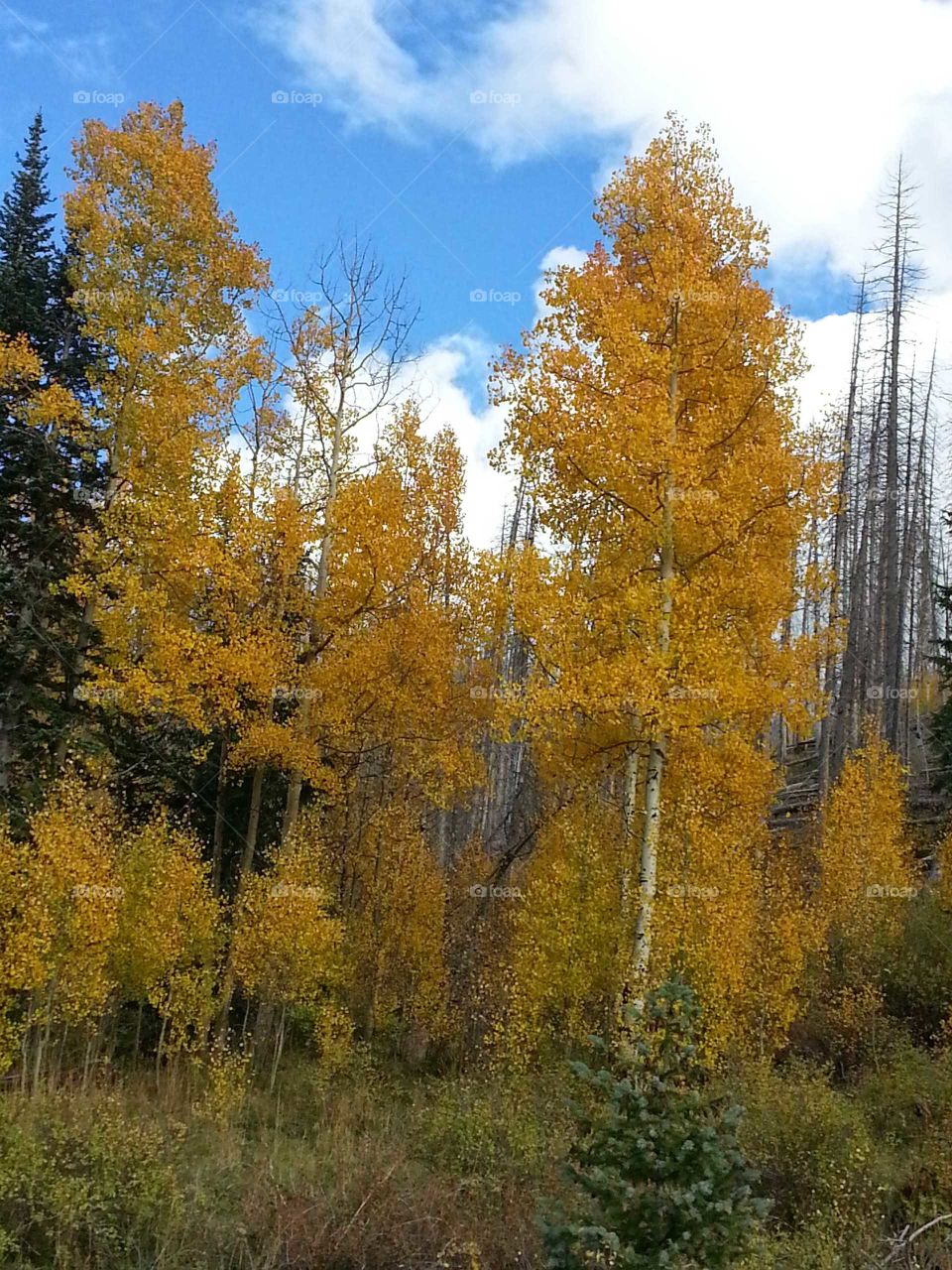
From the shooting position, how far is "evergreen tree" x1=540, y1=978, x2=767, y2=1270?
13.4 ft

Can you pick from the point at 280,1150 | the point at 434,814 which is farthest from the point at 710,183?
the point at 434,814

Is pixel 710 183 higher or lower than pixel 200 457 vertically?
higher

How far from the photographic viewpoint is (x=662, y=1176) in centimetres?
429

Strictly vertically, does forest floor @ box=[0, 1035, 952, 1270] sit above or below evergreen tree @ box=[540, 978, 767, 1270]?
below

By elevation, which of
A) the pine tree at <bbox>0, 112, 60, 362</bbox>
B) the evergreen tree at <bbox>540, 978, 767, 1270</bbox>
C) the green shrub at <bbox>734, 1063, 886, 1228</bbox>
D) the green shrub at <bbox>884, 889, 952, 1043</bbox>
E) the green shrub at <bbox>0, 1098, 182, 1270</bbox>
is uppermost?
the pine tree at <bbox>0, 112, 60, 362</bbox>

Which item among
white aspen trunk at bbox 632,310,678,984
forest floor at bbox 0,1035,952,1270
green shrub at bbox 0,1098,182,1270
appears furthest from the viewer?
white aspen trunk at bbox 632,310,678,984

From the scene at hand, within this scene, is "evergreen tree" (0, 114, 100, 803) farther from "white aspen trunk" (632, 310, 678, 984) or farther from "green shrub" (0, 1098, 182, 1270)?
"white aspen trunk" (632, 310, 678, 984)

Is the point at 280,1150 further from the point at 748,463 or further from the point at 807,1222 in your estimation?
the point at 748,463

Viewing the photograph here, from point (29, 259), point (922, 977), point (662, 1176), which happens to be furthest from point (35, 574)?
point (922, 977)

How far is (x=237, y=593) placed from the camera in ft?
41.9

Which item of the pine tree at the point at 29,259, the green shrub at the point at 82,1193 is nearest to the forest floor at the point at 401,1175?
the green shrub at the point at 82,1193

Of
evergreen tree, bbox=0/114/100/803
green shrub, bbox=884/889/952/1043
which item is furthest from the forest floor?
evergreen tree, bbox=0/114/100/803

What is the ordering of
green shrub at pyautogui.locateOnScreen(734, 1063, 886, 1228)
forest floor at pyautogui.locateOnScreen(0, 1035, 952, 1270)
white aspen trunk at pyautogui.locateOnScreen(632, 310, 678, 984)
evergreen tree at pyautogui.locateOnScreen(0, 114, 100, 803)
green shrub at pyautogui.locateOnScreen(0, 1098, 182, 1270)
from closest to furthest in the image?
forest floor at pyautogui.locateOnScreen(0, 1035, 952, 1270) → green shrub at pyautogui.locateOnScreen(0, 1098, 182, 1270) → green shrub at pyautogui.locateOnScreen(734, 1063, 886, 1228) → white aspen trunk at pyautogui.locateOnScreen(632, 310, 678, 984) → evergreen tree at pyautogui.locateOnScreen(0, 114, 100, 803)

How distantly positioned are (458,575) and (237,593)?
4.05m
